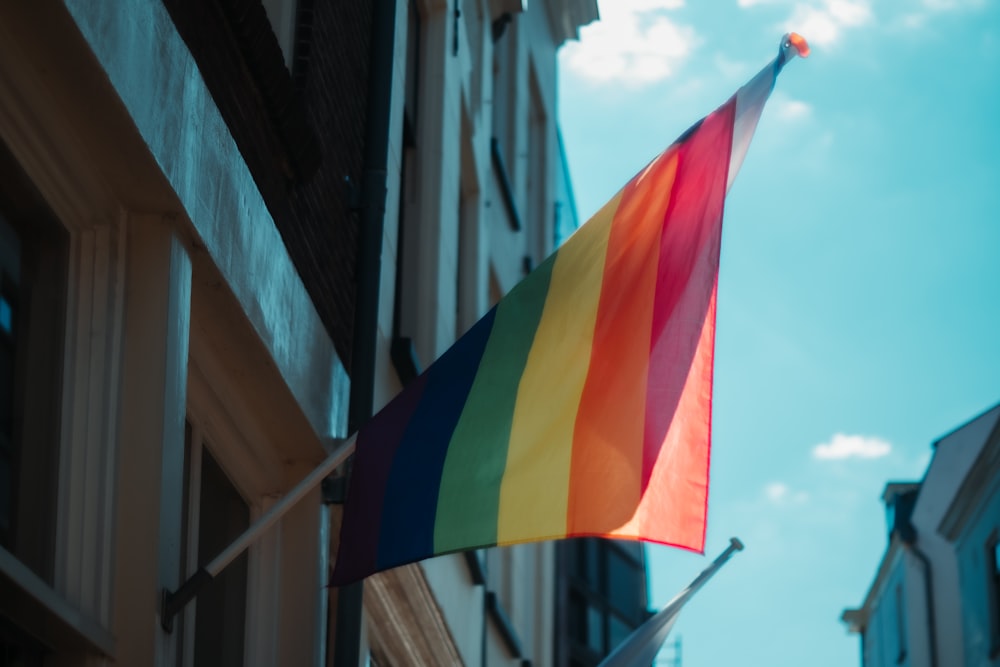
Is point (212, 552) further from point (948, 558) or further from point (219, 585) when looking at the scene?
point (948, 558)

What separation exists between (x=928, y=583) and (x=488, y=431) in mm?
24126

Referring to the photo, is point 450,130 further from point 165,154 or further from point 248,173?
point 165,154

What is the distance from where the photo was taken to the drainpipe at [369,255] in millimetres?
7199

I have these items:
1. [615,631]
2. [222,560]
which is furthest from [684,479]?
[615,631]

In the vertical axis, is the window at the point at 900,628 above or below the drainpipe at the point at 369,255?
above

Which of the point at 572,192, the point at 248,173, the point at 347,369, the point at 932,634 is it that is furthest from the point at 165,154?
the point at 932,634

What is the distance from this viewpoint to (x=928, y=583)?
92.1 feet

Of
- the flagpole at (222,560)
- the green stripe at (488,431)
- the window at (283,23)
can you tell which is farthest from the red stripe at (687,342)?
the window at (283,23)

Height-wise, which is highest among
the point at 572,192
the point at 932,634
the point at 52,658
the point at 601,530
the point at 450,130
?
the point at 572,192

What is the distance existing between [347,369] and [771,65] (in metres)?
2.75

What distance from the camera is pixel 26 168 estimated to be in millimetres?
4637

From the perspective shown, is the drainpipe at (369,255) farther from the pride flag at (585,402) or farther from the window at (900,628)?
the window at (900,628)

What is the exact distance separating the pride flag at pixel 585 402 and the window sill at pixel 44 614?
0.71 metres

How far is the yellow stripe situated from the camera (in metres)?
4.95
